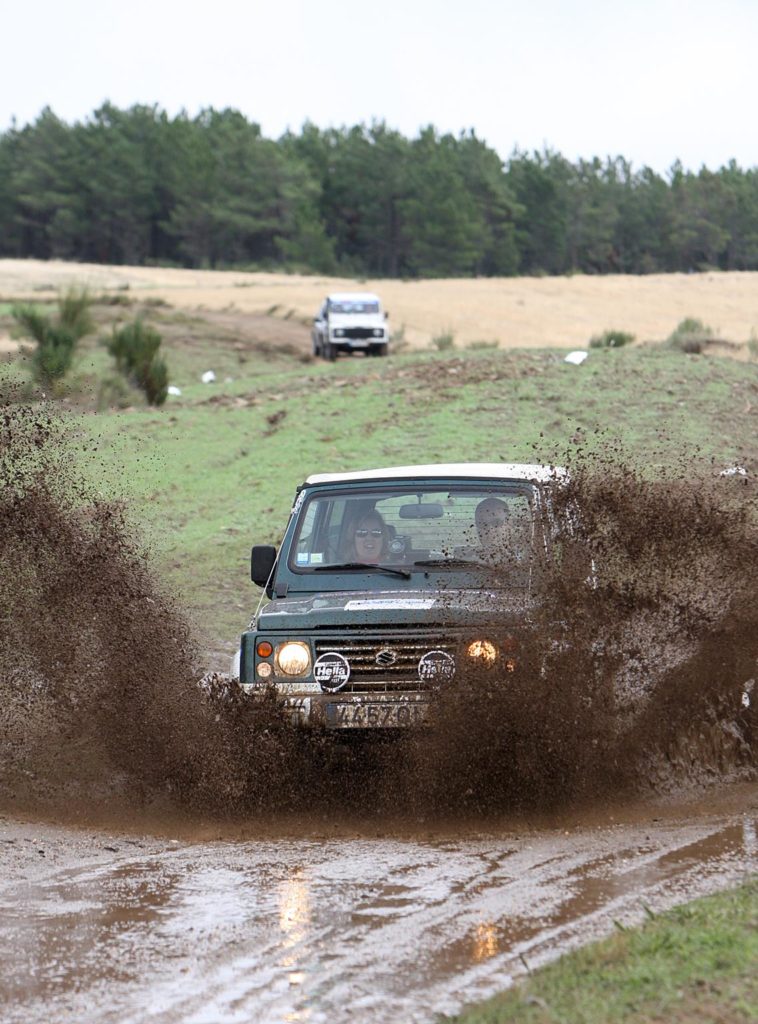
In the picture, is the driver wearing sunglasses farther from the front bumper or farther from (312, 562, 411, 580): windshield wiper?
the front bumper

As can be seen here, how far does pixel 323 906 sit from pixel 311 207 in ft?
344

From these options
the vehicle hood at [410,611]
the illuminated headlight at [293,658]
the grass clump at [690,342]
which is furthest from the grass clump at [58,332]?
the illuminated headlight at [293,658]

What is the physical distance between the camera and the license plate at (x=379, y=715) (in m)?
7.00

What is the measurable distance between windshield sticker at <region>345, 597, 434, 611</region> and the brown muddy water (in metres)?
0.47

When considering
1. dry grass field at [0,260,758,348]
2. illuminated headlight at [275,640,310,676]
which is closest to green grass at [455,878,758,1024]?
illuminated headlight at [275,640,310,676]

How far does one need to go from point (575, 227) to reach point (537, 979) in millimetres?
125344

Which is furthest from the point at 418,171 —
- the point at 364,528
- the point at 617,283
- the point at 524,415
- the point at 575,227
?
the point at 364,528

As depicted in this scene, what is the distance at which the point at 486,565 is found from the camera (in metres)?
7.82

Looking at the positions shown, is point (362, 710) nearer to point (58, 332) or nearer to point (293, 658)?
point (293, 658)

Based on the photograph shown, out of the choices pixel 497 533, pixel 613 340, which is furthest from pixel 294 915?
pixel 613 340

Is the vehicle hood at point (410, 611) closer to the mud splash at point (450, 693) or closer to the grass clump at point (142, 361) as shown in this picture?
the mud splash at point (450, 693)

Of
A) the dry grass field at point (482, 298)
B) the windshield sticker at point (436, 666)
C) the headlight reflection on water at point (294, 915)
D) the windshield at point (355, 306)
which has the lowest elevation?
the headlight reflection on water at point (294, 915)

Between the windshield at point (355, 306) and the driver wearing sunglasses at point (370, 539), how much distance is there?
34976mm

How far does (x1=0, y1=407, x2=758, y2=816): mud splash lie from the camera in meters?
7.09
